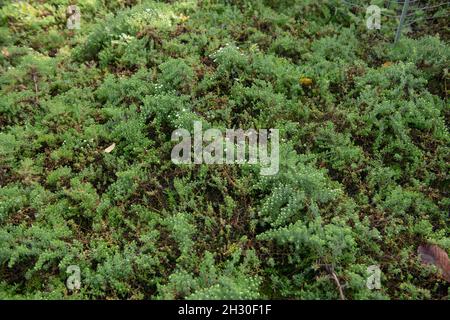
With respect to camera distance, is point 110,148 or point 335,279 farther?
point 110,148

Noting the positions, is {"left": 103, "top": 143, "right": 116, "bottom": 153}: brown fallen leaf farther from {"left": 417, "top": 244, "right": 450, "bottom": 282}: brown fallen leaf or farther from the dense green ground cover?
{"left": 417, "top": 244, "right": 450, "bottom": 282}: brown fallen leaf

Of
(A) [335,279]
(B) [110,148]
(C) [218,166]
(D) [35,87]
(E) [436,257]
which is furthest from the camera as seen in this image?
(D) [35,87]

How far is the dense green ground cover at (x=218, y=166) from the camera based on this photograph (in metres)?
4.84

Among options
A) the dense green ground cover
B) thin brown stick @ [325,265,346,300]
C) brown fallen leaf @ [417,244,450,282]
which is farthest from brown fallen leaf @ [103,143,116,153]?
brown fallen leaf @ [417,244,450,282]

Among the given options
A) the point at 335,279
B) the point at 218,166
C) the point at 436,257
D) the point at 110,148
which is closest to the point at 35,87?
the point at 110,148

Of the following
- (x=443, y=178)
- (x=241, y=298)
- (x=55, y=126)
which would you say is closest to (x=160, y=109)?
(x=55, y=126)

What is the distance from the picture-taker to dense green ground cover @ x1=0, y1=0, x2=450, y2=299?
15.9 feet

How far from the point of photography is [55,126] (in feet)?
20.7

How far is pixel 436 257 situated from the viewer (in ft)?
16.3

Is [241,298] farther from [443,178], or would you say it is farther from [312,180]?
[443,178]

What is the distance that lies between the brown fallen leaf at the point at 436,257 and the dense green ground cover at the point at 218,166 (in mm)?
106

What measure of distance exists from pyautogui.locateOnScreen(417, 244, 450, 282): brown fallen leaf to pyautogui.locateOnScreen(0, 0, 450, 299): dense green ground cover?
0.35 ft

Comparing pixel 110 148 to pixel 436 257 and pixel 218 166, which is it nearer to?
pixel 218 166

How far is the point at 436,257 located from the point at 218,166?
2.71 meters
